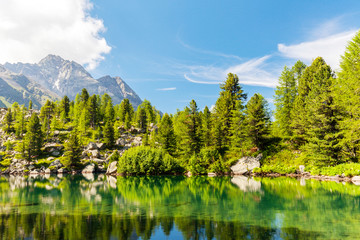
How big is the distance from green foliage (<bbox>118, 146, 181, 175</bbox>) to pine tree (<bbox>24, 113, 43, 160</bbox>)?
4337 centimetres

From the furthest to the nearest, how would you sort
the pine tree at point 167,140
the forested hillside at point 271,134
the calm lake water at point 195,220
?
the pine tree at point 167,140 < the forested hillside at point 271,134 < the calm lake water at point 195,220

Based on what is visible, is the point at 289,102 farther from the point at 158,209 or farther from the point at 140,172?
the point at 158,209

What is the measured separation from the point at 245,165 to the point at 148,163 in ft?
82.5

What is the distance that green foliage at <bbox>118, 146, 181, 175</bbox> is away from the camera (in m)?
58.9

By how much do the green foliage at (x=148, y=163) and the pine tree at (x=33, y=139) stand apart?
43366 mm

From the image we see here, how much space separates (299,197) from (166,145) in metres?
46.6

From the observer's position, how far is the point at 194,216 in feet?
50.2

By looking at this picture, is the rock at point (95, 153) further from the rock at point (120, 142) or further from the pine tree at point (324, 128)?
the pine tree at point (324, 128)

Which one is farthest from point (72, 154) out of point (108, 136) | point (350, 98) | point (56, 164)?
point (350, 98)

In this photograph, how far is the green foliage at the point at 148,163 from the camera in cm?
5894

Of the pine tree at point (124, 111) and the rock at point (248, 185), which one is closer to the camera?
the rock at point (248, 185)

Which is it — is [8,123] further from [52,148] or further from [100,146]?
[100,146]

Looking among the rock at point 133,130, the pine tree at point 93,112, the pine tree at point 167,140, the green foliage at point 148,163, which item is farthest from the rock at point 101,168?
the pine tree at point 93,112

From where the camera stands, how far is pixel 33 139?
81875 mm
